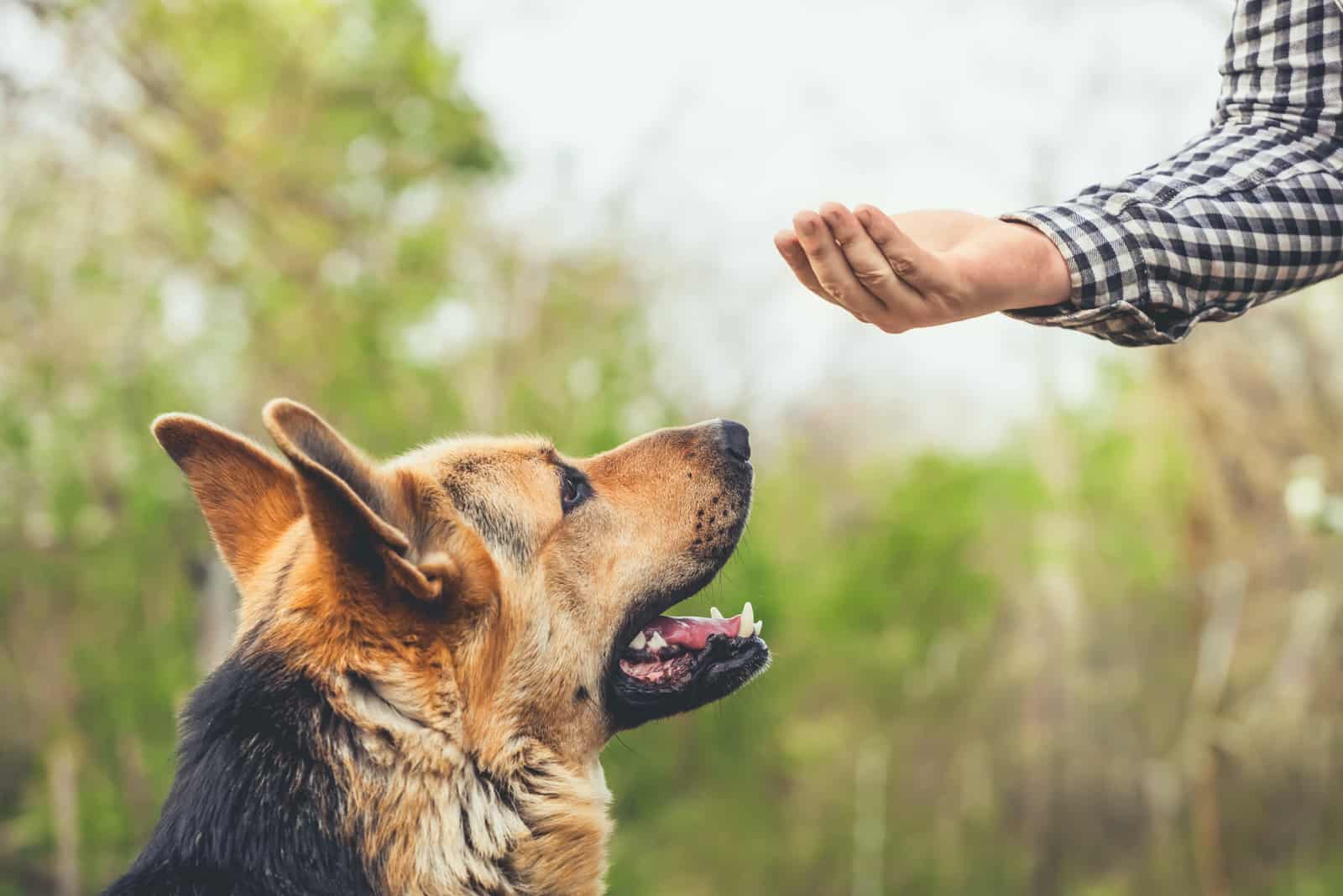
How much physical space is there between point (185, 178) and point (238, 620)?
7.53 meters

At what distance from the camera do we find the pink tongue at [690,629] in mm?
3232

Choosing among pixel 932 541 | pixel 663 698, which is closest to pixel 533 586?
pixel 663 698

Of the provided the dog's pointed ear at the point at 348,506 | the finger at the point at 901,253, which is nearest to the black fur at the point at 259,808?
the dog's pointed ear at the point at 348,506

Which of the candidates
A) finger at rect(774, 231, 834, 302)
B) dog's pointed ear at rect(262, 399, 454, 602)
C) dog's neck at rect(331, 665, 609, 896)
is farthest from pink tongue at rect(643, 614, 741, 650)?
finger at rect(774, 231, 834, 302)

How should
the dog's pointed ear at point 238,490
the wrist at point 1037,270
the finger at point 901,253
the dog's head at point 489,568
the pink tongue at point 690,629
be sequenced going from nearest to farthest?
the finger at point 901,253
the wrist at point 1037,270
the dog's head at point 489,568
the dog's pointed ear at point 238,490
the pink tongue at point 690,629

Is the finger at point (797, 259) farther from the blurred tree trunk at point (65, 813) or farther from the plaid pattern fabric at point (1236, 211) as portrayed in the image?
the blurred tree trunk at point (65, 813)

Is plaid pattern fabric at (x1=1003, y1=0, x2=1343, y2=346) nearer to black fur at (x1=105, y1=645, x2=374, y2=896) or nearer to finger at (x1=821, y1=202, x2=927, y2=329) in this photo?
finger at (x1=821, y1=202, x2=927, y2=329)

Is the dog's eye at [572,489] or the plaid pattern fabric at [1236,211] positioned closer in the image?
the plaid pattern fabric at [1236,211]

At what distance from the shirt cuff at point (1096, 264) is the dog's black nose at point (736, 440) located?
131 centimetres

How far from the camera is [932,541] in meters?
14.9

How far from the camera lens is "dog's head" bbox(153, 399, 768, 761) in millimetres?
2410

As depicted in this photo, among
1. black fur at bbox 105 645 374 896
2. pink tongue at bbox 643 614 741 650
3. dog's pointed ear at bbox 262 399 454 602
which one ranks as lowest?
pink tongue at bbox 643 614 741 650

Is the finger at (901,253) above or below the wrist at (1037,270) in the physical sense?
above

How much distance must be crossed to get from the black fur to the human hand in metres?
1.38
